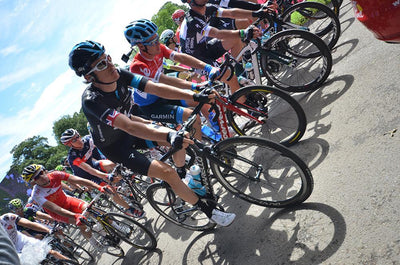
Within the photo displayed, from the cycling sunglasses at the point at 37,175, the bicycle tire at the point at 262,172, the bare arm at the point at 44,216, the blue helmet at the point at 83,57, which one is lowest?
the bicycle tire at the point at 262,172

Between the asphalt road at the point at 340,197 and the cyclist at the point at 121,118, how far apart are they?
0.56 metres

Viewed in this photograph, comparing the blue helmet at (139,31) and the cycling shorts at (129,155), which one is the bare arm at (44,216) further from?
the blue helmet at (139,31)

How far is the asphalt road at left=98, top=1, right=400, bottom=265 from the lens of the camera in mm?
2812

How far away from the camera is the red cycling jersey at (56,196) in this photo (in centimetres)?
652

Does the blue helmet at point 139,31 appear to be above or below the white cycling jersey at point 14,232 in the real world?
above

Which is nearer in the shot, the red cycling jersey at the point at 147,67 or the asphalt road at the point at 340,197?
the asphalt road at the point at 340,197

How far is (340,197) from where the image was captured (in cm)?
327

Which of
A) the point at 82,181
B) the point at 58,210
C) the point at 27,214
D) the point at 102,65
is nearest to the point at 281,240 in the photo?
the point at 102,65

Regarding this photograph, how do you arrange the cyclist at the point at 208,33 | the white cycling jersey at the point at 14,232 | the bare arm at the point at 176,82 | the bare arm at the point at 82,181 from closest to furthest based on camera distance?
the bare arm at the point at 176,82 → the cyclist at the point at 208,33 → the white cycling jersey at the point at 14,232 → the bare arm at the point at 82,181

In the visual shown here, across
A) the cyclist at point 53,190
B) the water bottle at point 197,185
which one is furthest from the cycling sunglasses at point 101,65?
the cyclist at point 53,190

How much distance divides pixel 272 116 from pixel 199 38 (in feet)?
8.17

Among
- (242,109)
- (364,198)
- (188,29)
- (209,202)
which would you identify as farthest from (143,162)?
(188,29)

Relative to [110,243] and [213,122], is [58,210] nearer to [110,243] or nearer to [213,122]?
[110,243]

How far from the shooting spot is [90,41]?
389cm
